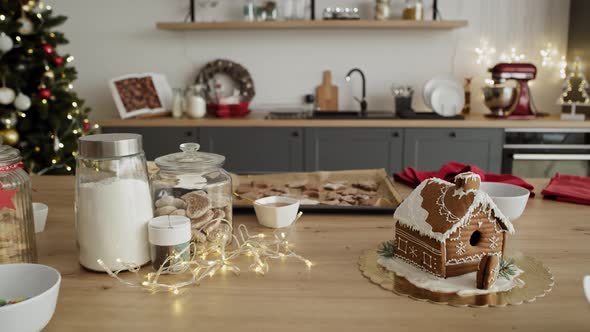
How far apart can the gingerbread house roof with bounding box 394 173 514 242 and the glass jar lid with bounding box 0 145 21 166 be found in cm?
74

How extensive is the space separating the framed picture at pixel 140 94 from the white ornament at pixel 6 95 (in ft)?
2.42

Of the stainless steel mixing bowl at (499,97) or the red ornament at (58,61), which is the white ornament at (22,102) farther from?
the stainless steel mixing bowl at (499,97)

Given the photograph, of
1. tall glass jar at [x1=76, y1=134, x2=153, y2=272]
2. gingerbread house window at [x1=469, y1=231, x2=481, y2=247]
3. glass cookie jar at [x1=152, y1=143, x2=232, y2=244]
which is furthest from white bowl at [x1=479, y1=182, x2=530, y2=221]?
tall glass jar at [x1=76, y1=134, x2=153, y2=272]

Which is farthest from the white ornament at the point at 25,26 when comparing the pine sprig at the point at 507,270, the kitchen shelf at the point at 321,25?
the pine sprig at the point at 507,270

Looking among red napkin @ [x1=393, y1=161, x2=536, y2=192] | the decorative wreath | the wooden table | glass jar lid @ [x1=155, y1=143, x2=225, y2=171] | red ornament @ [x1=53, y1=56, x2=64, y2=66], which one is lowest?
the wooden table

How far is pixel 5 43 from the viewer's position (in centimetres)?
315

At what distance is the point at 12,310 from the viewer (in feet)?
2.43

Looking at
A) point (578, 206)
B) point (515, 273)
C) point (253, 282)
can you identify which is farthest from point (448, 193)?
point (578, 206)

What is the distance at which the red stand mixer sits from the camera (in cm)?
375

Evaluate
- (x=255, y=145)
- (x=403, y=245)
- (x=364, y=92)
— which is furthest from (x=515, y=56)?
(x=403, y=245)

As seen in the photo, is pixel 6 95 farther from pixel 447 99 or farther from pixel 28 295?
pixel 447 99

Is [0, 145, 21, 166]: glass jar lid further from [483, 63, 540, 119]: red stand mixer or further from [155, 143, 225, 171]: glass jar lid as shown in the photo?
[483, 63, 540, 119]: red stand mixer

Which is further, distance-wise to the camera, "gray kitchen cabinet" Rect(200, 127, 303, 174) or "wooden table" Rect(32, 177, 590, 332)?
"gray kitchen cabinet" Rect(200, 127, 303, 174)

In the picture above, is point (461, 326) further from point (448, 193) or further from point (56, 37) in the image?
point (56, 37)
